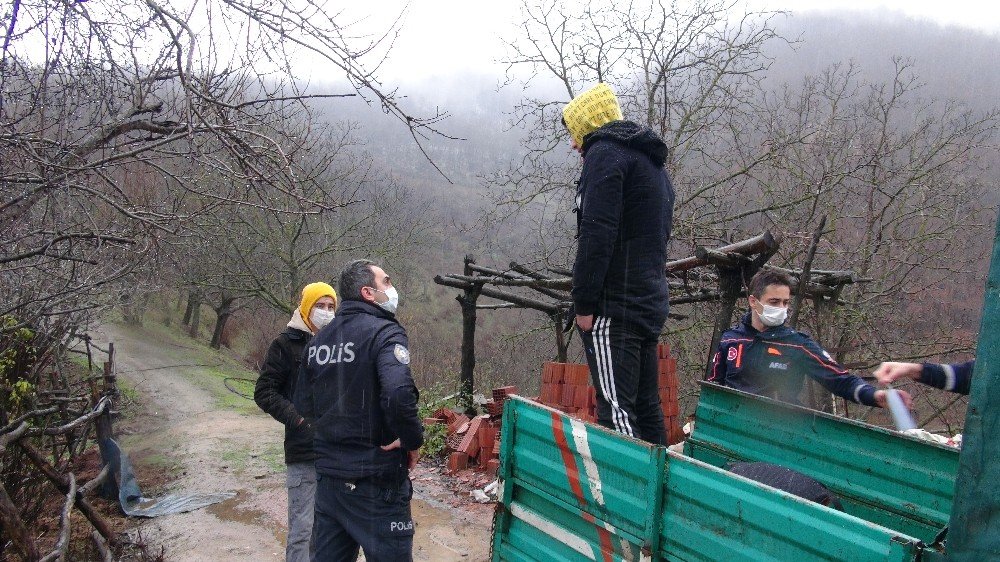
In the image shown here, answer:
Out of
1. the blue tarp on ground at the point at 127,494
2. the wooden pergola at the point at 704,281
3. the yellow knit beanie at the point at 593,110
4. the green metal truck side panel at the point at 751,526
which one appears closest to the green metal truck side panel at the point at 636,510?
the green metal truck side panel at the point at 751,526

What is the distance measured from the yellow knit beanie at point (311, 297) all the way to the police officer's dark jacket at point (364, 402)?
3.83ft

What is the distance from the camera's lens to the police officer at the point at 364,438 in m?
3.07

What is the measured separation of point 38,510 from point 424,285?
27.0 meters

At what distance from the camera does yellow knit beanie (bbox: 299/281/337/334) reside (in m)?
4.35

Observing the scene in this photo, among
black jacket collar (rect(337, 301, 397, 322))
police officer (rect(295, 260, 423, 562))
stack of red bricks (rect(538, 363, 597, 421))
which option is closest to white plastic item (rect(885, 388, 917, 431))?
police officer (rect(295, 260, 423, 562))

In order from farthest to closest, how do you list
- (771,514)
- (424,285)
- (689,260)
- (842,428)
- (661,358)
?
(424,285), (661,358), (689,260), (842,428), (771,514)

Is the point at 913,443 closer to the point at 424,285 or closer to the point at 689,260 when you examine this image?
the point at 689,260

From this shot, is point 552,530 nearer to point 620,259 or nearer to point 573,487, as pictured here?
point 573,487

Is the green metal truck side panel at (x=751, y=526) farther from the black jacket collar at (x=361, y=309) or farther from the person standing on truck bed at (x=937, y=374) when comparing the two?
the black jacket collar at (x=361, y=309)

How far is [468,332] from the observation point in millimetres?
9516

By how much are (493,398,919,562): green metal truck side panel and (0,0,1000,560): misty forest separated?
1580 millimetres

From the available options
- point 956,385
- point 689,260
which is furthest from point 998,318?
point 689,260

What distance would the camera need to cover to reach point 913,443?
2.82 metres

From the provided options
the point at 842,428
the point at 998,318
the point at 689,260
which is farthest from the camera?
the point at 689,260
